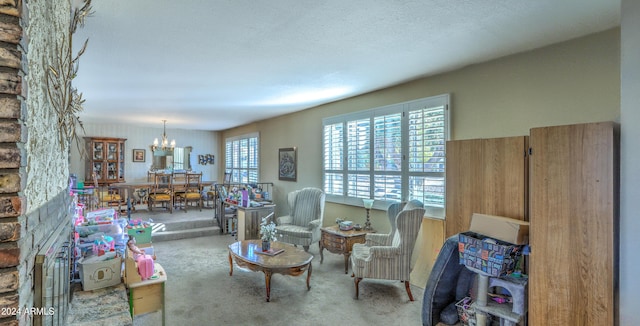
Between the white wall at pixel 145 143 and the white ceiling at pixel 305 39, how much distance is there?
5.08 metres

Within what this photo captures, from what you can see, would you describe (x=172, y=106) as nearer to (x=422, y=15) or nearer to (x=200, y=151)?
(x=200, y=151)

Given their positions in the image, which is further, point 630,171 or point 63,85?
point 63,85

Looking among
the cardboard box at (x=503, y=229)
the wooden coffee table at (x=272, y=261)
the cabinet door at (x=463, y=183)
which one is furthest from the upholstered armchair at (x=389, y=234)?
the cardboard box at (x=503, y=229)

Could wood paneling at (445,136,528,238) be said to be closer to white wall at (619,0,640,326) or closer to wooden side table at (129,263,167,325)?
white wall at (619,0,640,326)

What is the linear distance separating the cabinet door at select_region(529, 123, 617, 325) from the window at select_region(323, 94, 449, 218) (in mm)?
1821

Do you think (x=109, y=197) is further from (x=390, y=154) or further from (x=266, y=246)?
(x=390, y=154)

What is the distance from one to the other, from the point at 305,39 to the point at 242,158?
6.68 meters

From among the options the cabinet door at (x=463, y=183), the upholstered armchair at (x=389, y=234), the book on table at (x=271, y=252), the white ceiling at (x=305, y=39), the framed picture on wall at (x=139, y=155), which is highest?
the white ceiling at (x=305, y=39)

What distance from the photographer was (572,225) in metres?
1.83

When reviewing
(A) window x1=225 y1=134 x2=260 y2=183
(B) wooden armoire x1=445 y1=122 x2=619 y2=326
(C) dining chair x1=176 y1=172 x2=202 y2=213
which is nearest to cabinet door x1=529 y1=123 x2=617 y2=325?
(B) wooden armoire x1=445 y1=122 x2=619 y2=326

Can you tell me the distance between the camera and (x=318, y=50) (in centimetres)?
304

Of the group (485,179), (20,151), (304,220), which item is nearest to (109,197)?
(304,220)

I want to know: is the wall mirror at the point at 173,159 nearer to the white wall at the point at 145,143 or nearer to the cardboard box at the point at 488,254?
the white wall at the point at 145,143

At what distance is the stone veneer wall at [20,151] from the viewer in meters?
0.93
